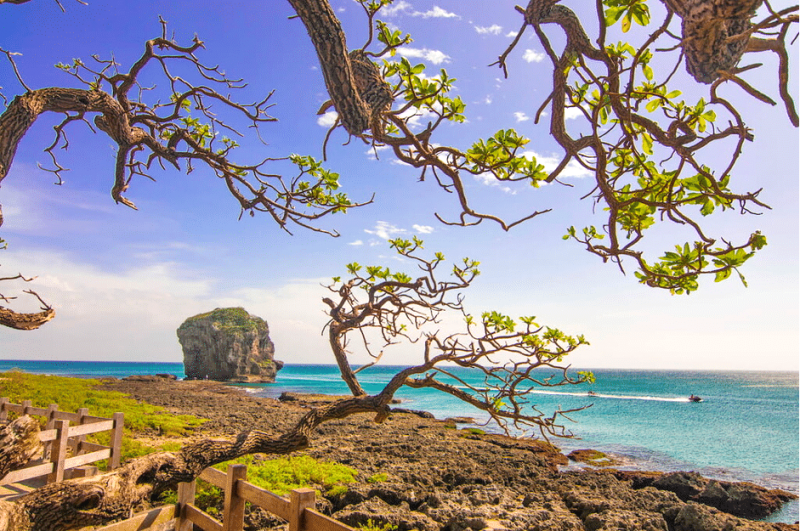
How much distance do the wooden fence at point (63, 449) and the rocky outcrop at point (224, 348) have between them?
58138mm

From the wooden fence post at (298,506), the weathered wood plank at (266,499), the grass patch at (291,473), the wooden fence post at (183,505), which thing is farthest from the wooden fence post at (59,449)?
the wooden fence post at (298,506)

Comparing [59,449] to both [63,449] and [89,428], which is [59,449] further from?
[89,428]

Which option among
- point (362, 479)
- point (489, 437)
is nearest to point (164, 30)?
point (362, 479)

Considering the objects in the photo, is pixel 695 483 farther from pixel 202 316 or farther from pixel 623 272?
pixel 202 316

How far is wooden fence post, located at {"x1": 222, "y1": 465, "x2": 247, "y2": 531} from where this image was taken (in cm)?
412

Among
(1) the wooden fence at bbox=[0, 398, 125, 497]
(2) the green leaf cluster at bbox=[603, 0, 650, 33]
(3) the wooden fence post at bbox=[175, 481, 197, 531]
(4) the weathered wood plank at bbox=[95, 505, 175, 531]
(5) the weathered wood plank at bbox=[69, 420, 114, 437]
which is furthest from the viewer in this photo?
(5) the weathered wood plank at bbox=[69, 420, 114, 437]

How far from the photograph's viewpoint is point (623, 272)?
2.61 meters

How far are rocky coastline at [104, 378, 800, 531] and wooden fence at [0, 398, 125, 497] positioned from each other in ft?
8.45

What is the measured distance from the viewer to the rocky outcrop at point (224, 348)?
63500 mm

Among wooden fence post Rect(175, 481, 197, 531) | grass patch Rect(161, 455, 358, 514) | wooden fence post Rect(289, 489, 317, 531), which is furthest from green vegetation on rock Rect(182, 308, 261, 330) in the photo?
wooden fence post Rect(289, 489, 317, 531)

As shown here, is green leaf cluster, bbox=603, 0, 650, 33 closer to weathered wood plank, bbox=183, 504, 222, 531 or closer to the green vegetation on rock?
weathered wood plank, bbox=183, 504, 222, 531

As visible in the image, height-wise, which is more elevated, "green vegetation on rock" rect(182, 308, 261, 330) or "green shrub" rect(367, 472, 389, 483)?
"green vegetation on rock" rect(182, 308, 261, 330)

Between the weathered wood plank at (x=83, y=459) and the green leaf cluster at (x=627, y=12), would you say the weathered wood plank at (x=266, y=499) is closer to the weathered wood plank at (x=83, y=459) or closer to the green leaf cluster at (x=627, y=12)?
the green leaf cluster at (x=627, y=12)

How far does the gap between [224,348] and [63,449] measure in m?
60.9
